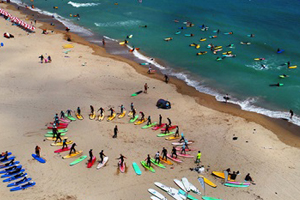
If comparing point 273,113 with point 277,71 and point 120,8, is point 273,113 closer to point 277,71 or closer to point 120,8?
point 277,71

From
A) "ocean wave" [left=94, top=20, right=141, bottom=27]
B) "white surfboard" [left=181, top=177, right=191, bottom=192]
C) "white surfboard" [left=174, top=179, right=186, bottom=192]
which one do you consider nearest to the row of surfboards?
"white surfboard" [left=174, top=179, right=186, bottom=192]

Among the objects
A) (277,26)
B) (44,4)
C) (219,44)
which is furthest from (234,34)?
(44,4)

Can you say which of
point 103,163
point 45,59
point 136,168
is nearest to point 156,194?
point 136,168

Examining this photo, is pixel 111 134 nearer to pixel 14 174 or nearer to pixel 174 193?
pixel 14 174

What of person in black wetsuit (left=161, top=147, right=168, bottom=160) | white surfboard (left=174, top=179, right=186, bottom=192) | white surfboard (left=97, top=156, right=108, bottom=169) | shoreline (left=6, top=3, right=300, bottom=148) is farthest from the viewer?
shoreline (left=6, top=3, right=300, bottom=148)

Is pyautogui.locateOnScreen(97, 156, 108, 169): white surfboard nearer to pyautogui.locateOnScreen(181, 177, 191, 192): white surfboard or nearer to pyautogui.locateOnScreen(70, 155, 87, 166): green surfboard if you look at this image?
pyautogui.locateOnScreen(70, 155, 87, 166): green surfboard

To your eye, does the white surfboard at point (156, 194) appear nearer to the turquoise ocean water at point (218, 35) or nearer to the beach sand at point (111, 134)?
the beach sand at point (111, 134)
